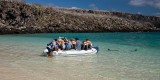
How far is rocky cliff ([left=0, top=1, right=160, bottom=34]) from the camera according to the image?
73.6 meters

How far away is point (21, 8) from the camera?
251 ft

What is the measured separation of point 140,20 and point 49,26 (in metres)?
41.5

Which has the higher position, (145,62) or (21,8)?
(21,8)

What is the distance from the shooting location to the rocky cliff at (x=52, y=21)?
73.6 metres


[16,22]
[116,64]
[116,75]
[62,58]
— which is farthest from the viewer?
[16,22]

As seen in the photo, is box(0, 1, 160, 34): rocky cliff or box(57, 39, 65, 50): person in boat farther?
box(0, 1, 160, 34): rocky cliff

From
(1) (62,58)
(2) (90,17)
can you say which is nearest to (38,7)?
(2) (90,17)

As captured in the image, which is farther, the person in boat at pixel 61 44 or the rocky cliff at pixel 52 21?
the rocky cliff at pixel 52 21

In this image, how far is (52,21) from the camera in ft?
265

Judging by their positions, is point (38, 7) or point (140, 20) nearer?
point (38, 7)

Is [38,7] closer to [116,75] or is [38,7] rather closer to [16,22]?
[16,22]

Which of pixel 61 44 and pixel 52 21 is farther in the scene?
pixel 52 21

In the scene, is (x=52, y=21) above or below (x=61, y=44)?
above

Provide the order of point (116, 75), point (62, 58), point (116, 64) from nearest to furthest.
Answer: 1. point (116, 75)
2. point (116, 64)
3. point (62, 58)
